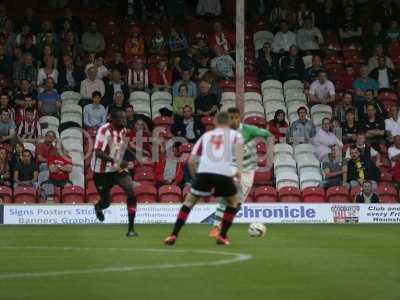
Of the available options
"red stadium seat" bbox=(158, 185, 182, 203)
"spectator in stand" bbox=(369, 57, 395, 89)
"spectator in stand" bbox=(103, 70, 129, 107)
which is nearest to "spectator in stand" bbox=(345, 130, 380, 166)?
"spectator in stand" bbox=(369, 57, 395, 89)

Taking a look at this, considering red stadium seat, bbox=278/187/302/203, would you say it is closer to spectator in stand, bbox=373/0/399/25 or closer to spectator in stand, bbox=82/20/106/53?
spectator in stand, bbox=82/20/106/53

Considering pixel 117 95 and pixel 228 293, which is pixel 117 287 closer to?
pixel 228 293

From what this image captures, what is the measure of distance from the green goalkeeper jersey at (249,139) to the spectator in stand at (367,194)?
813 cm

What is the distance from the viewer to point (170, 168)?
24.0 meters

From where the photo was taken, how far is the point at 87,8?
96.5ft

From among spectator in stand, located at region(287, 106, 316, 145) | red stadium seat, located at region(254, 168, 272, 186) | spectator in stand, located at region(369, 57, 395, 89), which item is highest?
spectator in stand, located at region(369, 57, 395, 89)

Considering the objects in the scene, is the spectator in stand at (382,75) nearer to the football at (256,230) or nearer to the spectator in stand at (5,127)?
the spectator in stand at (5,127)

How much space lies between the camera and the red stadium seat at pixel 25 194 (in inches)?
917

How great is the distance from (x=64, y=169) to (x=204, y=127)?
11.7 ft

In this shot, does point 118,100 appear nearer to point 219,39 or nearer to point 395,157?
point 219,39

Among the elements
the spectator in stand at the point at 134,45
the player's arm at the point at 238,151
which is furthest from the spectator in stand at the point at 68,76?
the player's arm at the point at 238,151

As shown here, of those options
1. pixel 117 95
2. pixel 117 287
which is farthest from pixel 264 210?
pixel 117 287

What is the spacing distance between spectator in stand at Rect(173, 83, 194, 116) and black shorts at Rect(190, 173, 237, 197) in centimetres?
1118

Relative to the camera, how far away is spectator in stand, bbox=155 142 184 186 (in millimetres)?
23953
